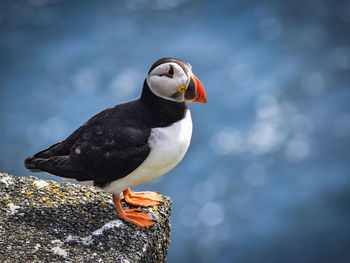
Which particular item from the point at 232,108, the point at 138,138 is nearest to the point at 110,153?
the point at 138,138

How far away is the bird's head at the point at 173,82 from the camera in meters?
3.48

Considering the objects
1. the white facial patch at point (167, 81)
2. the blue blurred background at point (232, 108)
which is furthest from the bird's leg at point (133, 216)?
the blue blurred background at point (232, 108)

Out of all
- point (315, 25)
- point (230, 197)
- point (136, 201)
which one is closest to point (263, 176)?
point (230, 197)

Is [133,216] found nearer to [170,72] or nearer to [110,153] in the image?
[110,153]

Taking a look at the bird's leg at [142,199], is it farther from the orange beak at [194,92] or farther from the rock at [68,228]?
the orange beak at [194,92]

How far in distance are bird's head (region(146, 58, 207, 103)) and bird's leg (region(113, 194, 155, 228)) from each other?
929mm

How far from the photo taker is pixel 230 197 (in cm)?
941

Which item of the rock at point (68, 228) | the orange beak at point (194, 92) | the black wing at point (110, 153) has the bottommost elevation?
the rock at point (68, 228)

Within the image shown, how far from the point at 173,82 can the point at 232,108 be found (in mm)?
7334

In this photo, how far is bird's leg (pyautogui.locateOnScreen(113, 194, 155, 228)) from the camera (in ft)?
12.4

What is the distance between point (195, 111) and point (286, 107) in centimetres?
204

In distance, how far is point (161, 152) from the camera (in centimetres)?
356

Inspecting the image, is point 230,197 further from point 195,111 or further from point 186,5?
point 186,5

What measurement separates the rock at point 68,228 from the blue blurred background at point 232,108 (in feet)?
15.8
